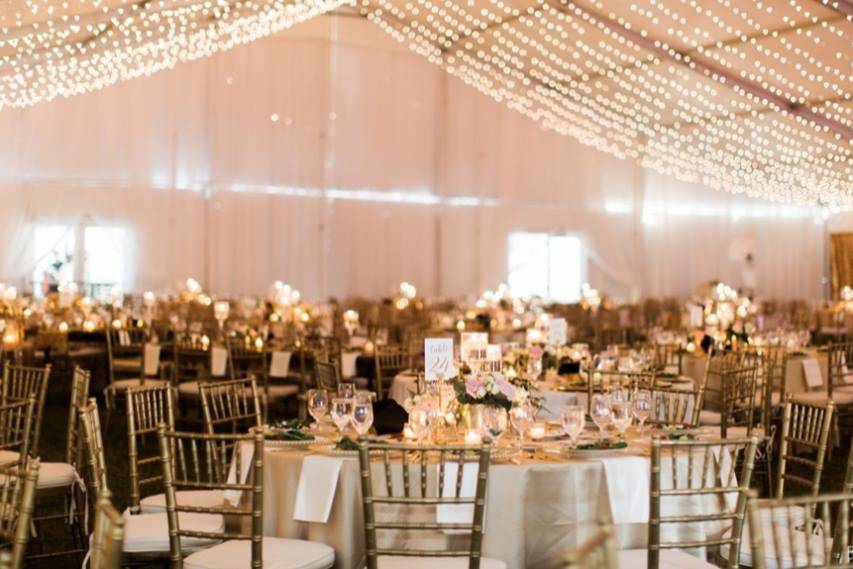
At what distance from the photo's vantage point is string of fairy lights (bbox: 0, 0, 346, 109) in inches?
429

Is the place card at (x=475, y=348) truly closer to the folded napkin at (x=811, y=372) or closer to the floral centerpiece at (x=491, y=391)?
the floral centerpiece at (x=491, y=391)

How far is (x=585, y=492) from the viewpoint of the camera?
4.34 meters

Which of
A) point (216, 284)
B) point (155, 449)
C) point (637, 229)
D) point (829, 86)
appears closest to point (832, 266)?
point (637, 229)

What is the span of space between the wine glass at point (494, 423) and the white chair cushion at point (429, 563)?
53 cm

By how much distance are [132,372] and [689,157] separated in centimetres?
819

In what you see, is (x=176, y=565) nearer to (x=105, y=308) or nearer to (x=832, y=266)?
(x=105, y=308)

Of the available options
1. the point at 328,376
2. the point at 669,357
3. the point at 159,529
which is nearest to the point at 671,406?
the point at 328,376

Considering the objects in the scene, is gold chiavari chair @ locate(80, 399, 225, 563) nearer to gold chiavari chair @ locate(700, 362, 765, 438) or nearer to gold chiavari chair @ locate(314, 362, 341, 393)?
gold chiavari chair @ locate(314, 362, 341, 393)

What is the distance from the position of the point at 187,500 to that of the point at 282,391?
4096 millimetres

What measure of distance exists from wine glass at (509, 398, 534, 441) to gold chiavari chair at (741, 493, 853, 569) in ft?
2.89

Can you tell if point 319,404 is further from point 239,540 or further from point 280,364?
point 280,364

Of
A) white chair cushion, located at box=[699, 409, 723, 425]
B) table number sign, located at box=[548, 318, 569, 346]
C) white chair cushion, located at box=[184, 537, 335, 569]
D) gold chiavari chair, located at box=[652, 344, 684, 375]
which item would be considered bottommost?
white chair cushion, located at box=[184, 537, 335, 569]

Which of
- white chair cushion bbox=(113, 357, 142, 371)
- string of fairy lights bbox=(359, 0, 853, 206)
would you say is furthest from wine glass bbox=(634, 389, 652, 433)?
string of fairy lights bbox=(359, 0, 853, 206)

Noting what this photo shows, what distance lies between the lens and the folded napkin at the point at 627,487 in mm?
4316
